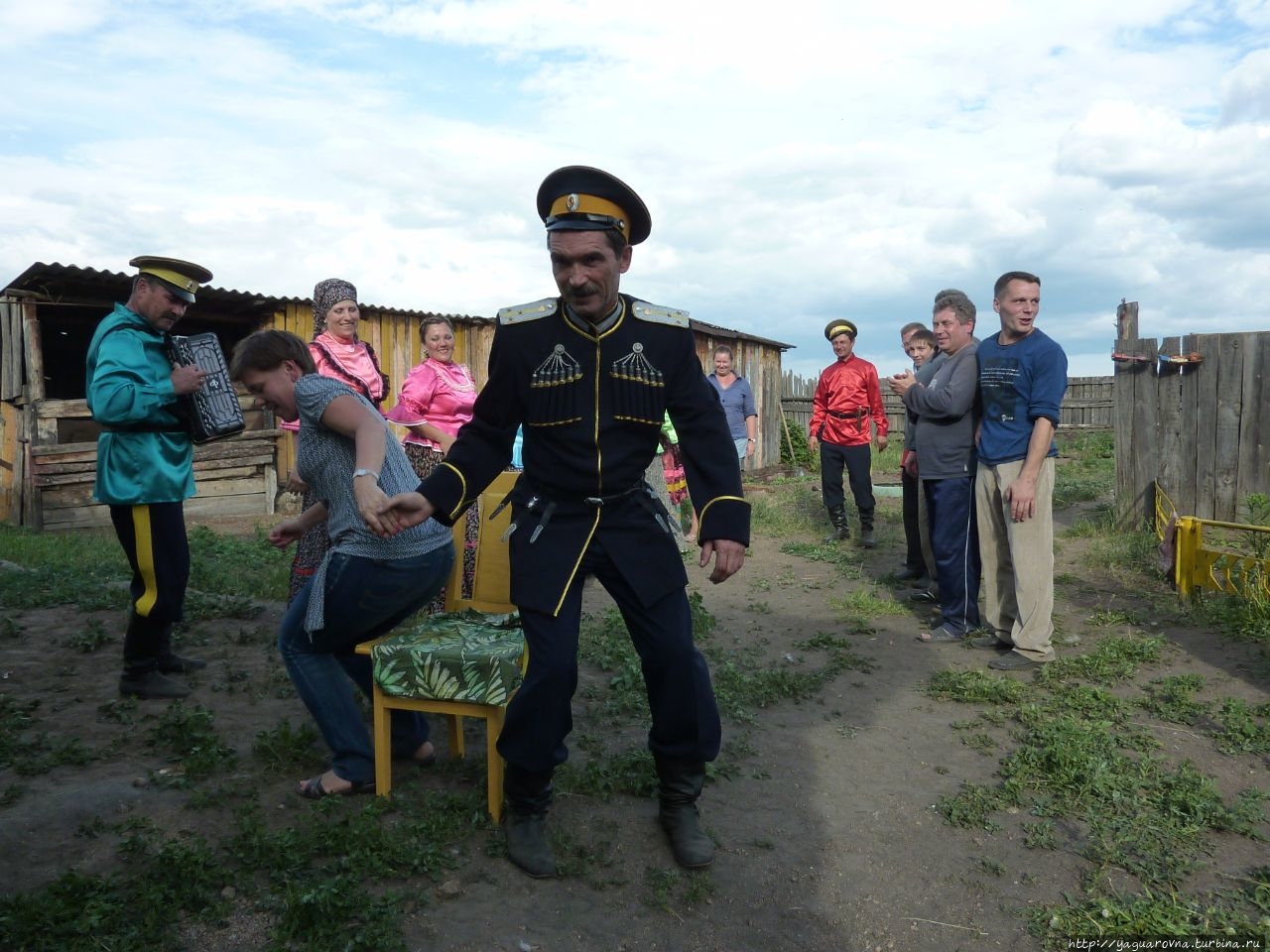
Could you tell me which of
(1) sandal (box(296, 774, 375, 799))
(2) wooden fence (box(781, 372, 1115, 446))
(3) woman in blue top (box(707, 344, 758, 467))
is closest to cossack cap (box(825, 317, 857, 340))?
(3) woman in blue top (box(707, 344, 758, 467))

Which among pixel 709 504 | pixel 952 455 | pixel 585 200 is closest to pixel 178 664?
pixel 709 504

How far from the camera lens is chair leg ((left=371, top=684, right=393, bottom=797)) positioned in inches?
137

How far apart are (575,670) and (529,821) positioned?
0.57m

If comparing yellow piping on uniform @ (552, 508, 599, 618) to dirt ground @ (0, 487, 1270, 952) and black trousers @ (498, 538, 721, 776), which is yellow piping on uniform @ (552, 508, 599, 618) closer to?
black trousers @ (498, 538, 721, 776)

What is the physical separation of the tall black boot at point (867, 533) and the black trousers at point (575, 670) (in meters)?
6.42

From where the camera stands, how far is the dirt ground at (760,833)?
283 cm

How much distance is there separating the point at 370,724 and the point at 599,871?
1624 millimetres

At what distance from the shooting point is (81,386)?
16547 mm

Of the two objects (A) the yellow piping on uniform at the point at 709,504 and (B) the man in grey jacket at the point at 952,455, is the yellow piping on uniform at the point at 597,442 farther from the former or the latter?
(B) the man in grey jacket at the point at 952,455

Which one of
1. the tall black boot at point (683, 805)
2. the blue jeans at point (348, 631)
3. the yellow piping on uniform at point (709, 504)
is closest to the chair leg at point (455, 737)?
the blue jeans at point (348, 631)

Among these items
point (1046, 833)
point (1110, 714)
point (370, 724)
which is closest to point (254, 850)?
point (370, 724)

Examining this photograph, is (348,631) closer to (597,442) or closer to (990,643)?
(597,442)

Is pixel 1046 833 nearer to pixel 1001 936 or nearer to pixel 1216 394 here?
pixel 1001 936

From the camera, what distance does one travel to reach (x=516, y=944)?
2713 mm
